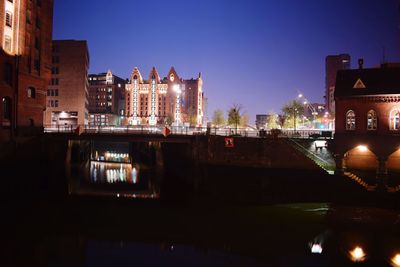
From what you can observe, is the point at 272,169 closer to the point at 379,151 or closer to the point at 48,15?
the point at 379,151

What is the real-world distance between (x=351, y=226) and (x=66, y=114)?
112 m

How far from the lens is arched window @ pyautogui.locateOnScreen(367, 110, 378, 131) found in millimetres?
46728

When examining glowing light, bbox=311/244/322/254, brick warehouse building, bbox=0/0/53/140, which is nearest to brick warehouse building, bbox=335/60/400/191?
glowing light, bbox=311/244/322/254

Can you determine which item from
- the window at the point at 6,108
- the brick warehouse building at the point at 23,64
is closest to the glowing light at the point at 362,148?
the brick warehouse building at the point at 23,64

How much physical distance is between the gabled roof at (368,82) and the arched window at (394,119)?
259 cm

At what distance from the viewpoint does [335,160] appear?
48.8m

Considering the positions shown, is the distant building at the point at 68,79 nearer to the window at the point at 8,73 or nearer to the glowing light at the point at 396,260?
the window at the point at 8,73

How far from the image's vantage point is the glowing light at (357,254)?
2348 cm

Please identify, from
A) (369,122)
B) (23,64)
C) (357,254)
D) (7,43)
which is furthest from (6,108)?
(369,122)

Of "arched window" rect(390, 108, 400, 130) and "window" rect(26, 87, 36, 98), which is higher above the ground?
"window" rect(26, 87, 36, 98)

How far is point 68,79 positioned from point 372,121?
111196mm

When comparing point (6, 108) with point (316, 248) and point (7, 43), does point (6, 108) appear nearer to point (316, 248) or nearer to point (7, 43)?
point (7, 43)

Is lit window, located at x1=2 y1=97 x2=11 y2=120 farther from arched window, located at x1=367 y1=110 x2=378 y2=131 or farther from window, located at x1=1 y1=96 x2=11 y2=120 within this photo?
arched window, located at x1=367 y1=110 x2=378 y2=131

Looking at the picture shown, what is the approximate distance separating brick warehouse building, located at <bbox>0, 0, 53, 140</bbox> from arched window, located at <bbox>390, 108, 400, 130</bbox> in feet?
175
